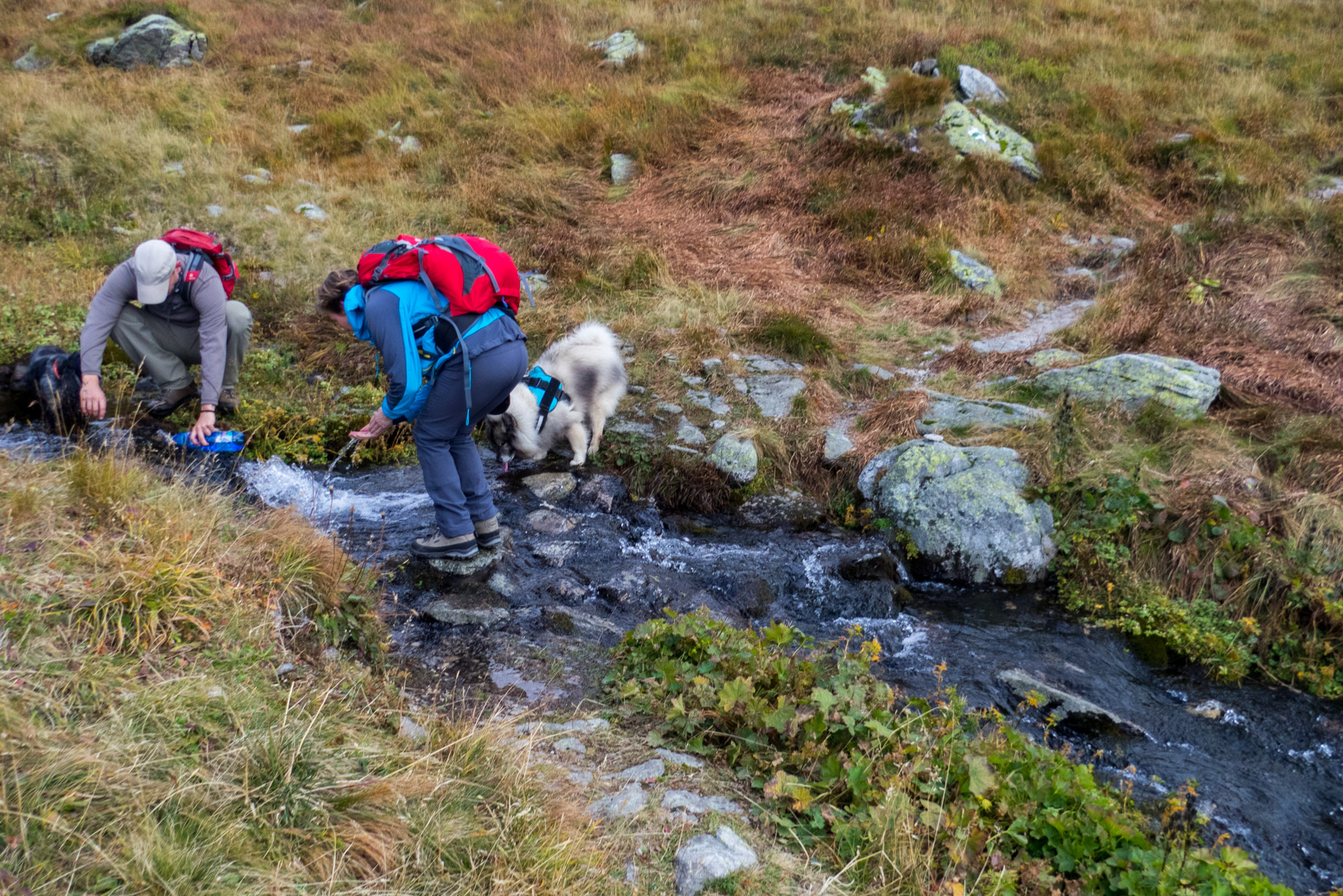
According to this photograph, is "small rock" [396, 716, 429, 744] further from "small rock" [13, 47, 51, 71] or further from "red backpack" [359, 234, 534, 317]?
"small rock" [13, 47, 51, 71]

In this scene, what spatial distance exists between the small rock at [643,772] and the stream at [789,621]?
728 mm

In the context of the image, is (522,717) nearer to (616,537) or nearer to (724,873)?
(724,873)

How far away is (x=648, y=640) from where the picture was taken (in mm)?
3961

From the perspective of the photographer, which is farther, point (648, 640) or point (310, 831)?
point (648, 640)

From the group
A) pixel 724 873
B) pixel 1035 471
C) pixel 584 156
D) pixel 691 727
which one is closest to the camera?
pixel 724 873

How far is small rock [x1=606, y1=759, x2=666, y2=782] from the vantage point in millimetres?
2977

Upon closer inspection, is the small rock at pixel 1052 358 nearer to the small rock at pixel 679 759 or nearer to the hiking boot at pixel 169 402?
the small rock at pixel 679 759

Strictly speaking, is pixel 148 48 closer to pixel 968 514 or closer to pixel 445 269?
pixel 445 269

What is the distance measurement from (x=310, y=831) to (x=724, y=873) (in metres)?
1.30

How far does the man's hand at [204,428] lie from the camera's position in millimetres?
5199

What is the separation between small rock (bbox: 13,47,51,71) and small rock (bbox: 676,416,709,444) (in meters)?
15.1

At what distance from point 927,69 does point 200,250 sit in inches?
427

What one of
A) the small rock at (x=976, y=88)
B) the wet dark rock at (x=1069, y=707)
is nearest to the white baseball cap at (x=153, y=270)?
the wet dark rock at (x=1069, y=707)

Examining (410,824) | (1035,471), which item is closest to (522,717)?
(410,824)
